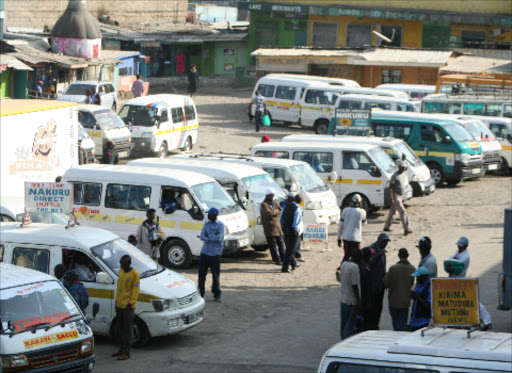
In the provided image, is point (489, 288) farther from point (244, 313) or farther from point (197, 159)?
point (197, 159)

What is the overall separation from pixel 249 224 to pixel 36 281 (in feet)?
24.7

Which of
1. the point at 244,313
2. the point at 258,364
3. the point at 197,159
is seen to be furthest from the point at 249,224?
the point at 258,364

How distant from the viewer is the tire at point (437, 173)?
25.6 meters

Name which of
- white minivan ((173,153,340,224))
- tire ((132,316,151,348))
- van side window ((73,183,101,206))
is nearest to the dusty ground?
tire ((132,316,151,348))

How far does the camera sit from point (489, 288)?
50.0 feet

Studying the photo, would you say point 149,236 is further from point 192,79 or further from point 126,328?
point 192,79

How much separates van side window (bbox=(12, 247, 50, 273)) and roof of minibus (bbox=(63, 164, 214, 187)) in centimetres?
443

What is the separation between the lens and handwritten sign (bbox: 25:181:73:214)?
48.2 ft

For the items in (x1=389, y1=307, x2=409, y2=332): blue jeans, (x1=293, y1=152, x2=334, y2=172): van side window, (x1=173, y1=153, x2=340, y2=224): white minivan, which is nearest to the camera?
(x1=389, y1=307, x2=409, y2=332): blue jeans

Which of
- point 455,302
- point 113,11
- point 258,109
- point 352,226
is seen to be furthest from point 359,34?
point 455,302

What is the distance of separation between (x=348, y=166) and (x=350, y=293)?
10154 mm

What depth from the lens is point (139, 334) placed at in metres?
12.1

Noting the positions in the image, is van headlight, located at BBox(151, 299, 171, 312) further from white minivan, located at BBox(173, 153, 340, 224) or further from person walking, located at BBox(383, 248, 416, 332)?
white minivan, located at BBox(173, 153, 340, 224)

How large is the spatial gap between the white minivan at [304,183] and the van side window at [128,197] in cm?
337
